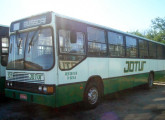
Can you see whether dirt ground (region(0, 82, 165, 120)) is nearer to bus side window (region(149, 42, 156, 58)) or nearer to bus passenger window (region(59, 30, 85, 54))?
bus passenger window (region(59, 30, 85, 54))

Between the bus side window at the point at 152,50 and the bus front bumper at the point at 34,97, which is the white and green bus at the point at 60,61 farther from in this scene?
the bus side window at the point at 152,50

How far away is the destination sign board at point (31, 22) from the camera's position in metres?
5.16

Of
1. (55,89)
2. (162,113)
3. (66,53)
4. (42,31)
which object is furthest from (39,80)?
(162,113)

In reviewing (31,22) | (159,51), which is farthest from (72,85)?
(159,51)

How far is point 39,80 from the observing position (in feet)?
16.7

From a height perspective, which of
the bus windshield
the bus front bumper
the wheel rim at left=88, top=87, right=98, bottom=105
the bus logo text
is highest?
the bus windshield

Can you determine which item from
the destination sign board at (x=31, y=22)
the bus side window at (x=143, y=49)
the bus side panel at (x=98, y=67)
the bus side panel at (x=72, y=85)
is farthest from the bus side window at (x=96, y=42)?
the bus side window at (x=143, y=49)

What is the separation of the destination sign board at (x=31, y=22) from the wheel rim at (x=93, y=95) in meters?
2.83

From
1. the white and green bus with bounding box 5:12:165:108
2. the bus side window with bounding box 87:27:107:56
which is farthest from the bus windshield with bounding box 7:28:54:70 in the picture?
the bus side window with bounding box 87:27:107:56

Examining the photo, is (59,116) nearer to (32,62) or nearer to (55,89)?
(55,89)

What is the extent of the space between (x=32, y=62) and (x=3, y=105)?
2768 mm

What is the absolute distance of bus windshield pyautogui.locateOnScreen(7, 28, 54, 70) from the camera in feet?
16.5

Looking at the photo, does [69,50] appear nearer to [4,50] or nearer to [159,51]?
[4,50]

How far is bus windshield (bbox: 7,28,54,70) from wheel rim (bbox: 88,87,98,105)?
2061mm
